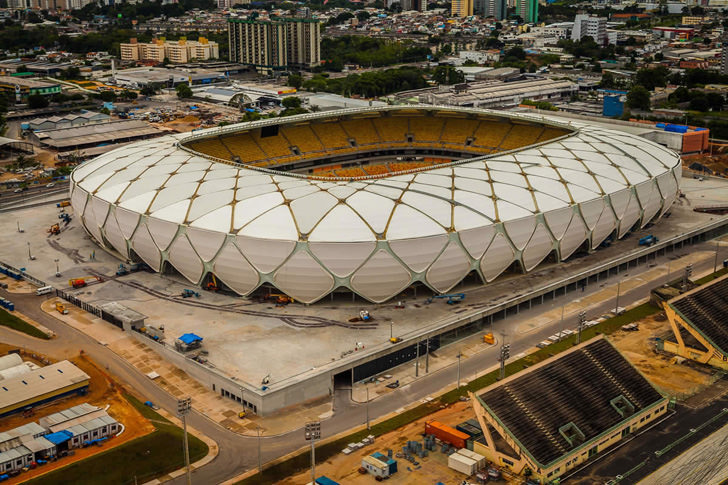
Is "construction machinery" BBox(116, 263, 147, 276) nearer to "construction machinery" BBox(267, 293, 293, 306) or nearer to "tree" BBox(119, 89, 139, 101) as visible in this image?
"construction machinery" BBox(267, 293, 293, 306)

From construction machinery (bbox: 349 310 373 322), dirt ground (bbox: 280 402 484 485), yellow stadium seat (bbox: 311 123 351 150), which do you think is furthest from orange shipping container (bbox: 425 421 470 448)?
yellow stadium seat (bbox: 311 123 351 150)

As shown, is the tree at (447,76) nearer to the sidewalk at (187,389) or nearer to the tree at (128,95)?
the tree at (128,95)

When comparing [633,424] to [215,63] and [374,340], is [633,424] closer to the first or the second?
[374,340]

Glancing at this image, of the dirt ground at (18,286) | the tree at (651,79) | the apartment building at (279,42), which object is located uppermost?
the apartment building at (279,42)

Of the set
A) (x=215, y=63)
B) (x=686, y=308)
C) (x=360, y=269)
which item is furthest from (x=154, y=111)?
(x=686, y=308)

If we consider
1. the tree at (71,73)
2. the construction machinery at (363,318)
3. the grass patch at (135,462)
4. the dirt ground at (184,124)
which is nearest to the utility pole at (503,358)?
the construction machinery at (363,318)
